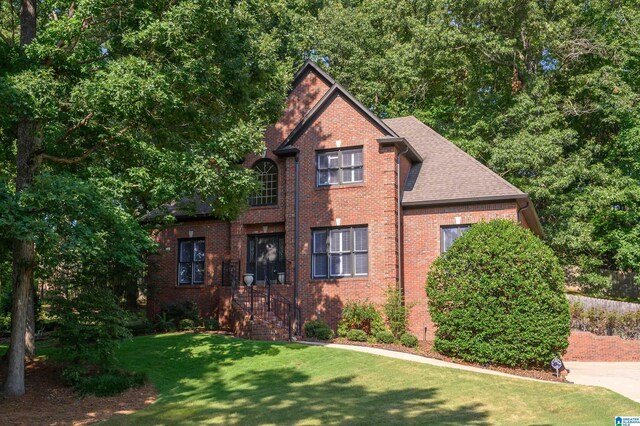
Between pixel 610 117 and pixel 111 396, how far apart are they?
28.0m

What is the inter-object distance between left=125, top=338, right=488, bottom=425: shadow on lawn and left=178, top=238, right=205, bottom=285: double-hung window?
883 centimetres

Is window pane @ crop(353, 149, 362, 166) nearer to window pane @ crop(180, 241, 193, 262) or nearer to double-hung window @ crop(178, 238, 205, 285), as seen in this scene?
double-hung window @ crop(178, 238, 205, 285)

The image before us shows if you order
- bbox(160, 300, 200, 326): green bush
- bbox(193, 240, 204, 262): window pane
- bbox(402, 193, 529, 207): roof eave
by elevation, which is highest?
bbox(402, 193, 529, 207): roof eave

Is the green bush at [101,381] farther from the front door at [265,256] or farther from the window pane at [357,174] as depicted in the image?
the window pane at [357,174]

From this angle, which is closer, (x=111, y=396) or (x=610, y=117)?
(x=111, y=396)

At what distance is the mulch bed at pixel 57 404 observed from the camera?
12.7m

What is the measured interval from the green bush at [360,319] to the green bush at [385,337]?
609mm

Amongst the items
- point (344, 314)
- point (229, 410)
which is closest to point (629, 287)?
point (344, 314)

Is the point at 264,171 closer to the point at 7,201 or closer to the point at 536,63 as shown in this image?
the point at 7,201

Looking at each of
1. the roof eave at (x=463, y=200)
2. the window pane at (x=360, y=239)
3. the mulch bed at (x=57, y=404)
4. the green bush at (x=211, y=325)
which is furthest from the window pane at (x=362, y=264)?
the mulch bed at (x=57, y=404)

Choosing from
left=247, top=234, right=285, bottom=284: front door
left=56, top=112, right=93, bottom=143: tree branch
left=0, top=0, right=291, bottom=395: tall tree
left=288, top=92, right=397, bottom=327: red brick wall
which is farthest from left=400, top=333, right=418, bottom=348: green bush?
left=56, top=112, right=93, bottom=143: tree branch

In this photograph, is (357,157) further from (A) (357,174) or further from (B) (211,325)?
(B) (211,325)

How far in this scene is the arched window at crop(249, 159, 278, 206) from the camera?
952 inches

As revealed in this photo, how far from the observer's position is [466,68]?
34469mm
